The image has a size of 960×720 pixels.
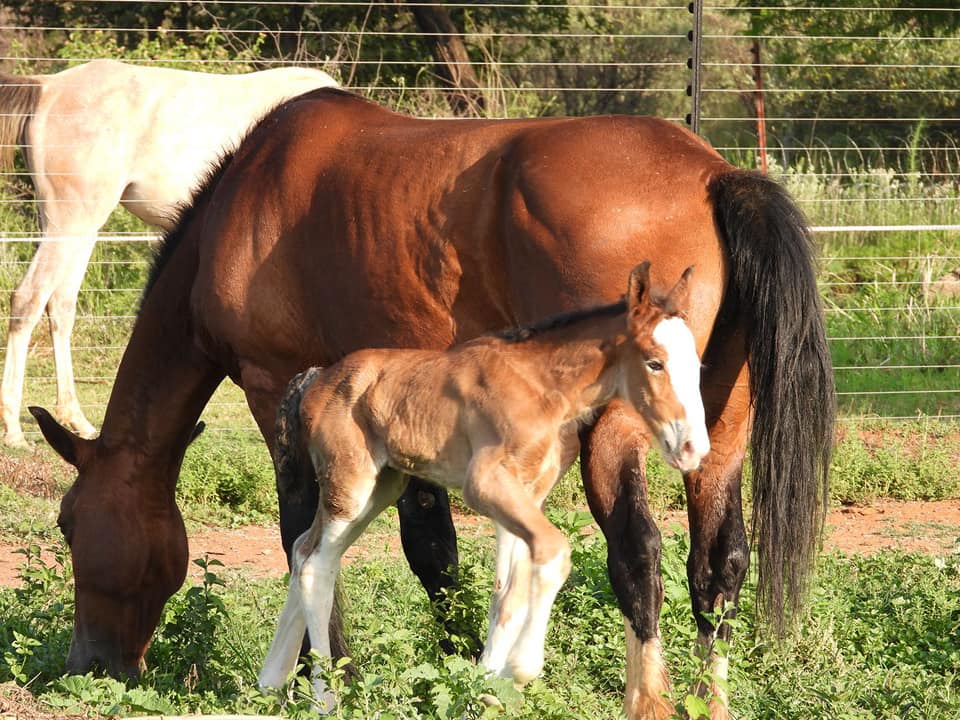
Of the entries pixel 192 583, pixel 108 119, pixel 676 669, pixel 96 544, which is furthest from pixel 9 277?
pixel 676 669

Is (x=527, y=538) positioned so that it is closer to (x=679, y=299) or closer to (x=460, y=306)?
(x=679, y=299)

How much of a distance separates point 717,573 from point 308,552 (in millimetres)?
1334

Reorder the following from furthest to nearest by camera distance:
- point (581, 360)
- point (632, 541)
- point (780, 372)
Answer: point (780, 372)
point (632, 541)
point (581, 360)

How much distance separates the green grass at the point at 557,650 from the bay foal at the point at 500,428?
8.8 inches

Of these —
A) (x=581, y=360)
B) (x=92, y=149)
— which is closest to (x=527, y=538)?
(x=581, y=360)

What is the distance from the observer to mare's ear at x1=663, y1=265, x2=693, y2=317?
3387 millimetres

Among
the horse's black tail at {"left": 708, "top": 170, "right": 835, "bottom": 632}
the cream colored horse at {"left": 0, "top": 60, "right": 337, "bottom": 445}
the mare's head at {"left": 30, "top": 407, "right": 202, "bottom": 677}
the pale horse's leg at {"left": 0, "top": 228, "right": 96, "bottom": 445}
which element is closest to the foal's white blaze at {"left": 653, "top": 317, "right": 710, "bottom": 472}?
the horse's black tail at {"left": 708, "top": 170, "right": 835, "bottom": 632}

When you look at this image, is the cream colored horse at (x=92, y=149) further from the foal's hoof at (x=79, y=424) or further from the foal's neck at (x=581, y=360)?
Result: the foal's neck at (x=581, y=360)

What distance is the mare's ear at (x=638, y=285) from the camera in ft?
11.0

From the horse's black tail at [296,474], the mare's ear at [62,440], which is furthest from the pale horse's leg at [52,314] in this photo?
the horse's black tail at [296,474]

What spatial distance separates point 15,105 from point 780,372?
6673 mm

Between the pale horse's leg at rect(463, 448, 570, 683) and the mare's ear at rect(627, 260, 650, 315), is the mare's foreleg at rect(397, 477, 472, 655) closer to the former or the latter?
the pale horse's leg at rect(463, 448, 570, 683)

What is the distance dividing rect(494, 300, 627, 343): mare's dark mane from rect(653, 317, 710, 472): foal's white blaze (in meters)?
0.23

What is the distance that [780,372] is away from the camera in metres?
4.04
